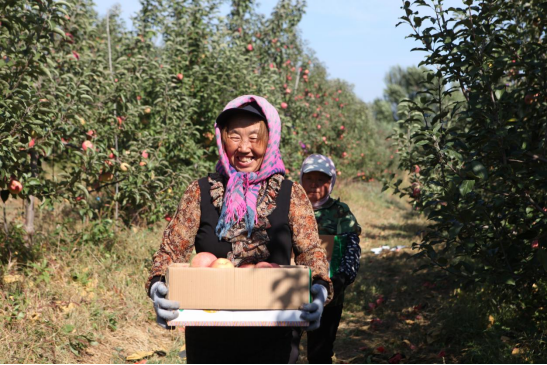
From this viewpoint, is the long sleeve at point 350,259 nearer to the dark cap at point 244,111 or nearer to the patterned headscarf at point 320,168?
the patterned headscarf at point 320,168

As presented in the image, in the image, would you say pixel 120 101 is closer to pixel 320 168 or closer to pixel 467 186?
pixel 320 168

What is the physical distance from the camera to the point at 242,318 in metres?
1.68

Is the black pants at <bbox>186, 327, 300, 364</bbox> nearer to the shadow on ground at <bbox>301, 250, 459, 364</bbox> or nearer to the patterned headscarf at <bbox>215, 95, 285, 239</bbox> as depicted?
the patterned headscarf at <bbox>215, 95, 285, 239</bbox>

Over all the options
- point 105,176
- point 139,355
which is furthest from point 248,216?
point 105,176

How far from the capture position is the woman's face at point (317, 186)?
3.29 meters

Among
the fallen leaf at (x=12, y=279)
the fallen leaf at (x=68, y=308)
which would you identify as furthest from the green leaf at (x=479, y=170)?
the fallen leaf at (x=12, y=279)

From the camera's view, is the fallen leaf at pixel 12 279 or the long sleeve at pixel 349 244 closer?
the long sleeve at pixel 349 244

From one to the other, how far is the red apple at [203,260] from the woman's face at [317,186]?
1.46 m

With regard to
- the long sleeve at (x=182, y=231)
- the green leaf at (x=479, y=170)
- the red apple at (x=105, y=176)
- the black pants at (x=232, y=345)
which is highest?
the red apple at (x=105, y=176)

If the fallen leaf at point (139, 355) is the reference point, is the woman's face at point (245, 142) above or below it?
above

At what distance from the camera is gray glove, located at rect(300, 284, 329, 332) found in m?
1.69

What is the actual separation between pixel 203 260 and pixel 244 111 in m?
0.60

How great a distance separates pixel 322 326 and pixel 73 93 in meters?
2.89

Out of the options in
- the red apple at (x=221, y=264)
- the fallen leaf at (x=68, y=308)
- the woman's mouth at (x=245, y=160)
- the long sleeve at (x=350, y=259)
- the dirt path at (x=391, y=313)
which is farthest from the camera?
the dirt path at (x=391, y=313)
